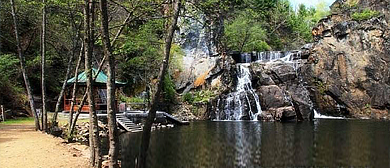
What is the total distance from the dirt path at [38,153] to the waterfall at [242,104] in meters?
20.4

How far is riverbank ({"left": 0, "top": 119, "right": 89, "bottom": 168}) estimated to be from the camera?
29.7ft

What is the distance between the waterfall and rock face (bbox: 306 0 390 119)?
6611 mm

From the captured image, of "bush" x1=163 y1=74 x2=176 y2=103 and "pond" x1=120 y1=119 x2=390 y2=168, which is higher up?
"bush" x1=163 y1=74 x2=176 y2=103

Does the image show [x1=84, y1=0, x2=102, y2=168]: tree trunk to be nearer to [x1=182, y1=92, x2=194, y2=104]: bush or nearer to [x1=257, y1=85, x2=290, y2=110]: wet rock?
[x1=257, y1=85, x2=290, y2=110]: wet rock

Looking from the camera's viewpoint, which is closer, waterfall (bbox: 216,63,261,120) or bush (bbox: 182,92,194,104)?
waterfall (bbox: 216,63,261,120)

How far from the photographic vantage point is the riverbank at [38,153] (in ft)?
29.7

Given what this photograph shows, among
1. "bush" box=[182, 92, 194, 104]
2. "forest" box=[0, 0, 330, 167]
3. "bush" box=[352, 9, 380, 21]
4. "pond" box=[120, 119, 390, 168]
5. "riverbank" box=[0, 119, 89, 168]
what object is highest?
"bush" box=[352, 9, 380, 21]

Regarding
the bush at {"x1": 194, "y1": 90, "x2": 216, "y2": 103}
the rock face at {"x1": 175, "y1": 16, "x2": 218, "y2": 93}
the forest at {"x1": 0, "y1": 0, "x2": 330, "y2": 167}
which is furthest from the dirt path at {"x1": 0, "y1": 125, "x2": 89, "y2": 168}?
the rock face at {"x1": 175, "y1": 16, "x2": 218, "y2": 93}

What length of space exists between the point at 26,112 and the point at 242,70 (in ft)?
64.7

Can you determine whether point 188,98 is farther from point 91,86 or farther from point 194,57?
point 91,86

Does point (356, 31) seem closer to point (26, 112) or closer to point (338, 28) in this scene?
point (338, 28)

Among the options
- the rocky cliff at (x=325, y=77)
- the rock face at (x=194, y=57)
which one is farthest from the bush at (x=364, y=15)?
the rock face at (x=194, y=57)

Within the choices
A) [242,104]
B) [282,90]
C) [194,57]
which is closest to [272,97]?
[282,90]

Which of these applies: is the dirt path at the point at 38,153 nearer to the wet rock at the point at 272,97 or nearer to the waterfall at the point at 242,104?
the waterfall at the point at 242,104
